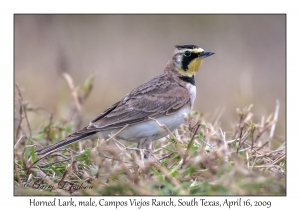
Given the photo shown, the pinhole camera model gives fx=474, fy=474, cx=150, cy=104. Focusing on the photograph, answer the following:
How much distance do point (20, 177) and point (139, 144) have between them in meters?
1.60

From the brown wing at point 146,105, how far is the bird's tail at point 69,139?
0.09 m

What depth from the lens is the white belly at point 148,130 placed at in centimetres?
558

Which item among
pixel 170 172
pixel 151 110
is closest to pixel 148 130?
pixel 151 110

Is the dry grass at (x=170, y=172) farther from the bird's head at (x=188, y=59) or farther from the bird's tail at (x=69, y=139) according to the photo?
the bird's head at (x=188, y=59)

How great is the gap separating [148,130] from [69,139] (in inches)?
36.9

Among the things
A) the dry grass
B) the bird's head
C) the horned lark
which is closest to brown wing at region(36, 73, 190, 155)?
the horned lark

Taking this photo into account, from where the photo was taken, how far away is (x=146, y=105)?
19.2 ft

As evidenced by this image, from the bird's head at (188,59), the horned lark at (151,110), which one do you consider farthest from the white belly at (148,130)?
the bird's head at (188,59)

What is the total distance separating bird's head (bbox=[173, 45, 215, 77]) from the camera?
20.6 feet

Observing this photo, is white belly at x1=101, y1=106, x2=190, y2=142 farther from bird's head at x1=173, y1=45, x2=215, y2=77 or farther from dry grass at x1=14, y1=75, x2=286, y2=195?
bird's head at x1=173, y1=45, x2=215, y2=77

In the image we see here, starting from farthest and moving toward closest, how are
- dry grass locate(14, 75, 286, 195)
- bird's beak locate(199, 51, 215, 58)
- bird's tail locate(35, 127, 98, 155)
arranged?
bird's beak locate(199, 51, 215, 58) → bird's tail locate(35, 127, 98, 155) → dry grass locate(14, 75, 286, 195)

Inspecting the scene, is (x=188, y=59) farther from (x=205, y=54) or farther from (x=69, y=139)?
(x=69, y=139)

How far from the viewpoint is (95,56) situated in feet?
40.4

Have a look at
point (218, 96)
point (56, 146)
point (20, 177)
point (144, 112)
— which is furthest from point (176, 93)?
point (218, 96)
